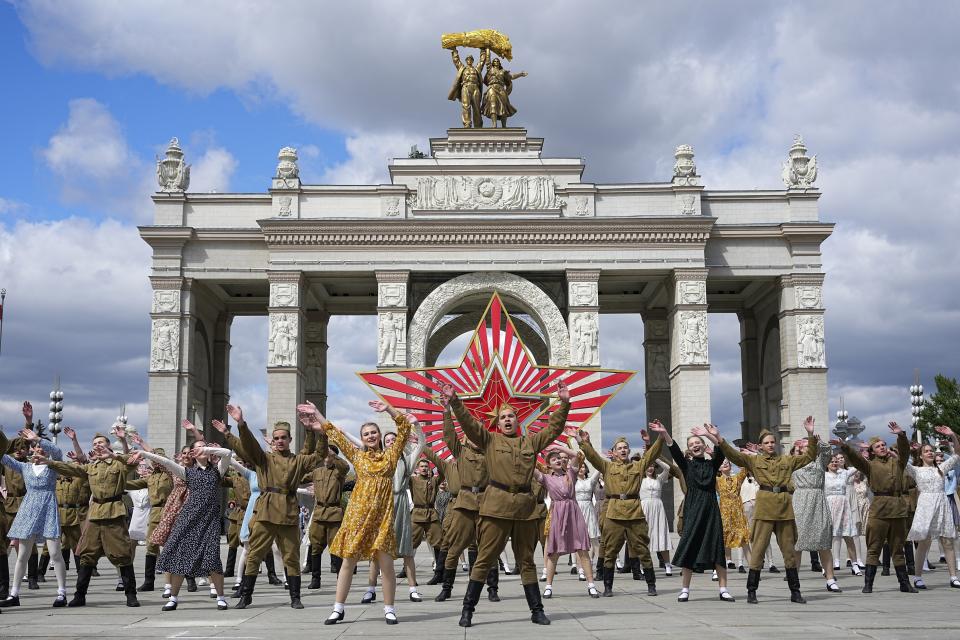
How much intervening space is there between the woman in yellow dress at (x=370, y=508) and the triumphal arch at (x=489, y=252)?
25599mm

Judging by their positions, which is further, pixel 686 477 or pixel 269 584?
pixel 269 584

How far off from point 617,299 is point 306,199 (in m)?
14.2

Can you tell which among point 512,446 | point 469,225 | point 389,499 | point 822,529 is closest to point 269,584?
point 389,499

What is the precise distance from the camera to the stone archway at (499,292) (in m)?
36.9

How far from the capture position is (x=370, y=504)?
10797mm

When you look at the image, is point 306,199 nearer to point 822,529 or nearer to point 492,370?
point 492,370

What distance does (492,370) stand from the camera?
20.3m

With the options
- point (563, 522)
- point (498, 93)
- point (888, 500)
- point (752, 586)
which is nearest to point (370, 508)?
point (563, 522)

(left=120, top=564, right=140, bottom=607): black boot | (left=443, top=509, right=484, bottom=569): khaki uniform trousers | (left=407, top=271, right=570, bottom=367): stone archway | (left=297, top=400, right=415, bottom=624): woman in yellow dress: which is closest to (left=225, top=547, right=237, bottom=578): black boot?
(left=120, top=564, right=140, bottom=607): black boot

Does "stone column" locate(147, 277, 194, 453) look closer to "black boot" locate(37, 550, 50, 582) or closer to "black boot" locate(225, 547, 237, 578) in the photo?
"black boot" locate(37, 550, 50, 582)

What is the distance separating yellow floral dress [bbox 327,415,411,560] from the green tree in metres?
48.9

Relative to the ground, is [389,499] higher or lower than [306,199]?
lower

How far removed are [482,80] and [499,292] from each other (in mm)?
9746

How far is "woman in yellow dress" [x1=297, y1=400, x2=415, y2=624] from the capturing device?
10633 mm
